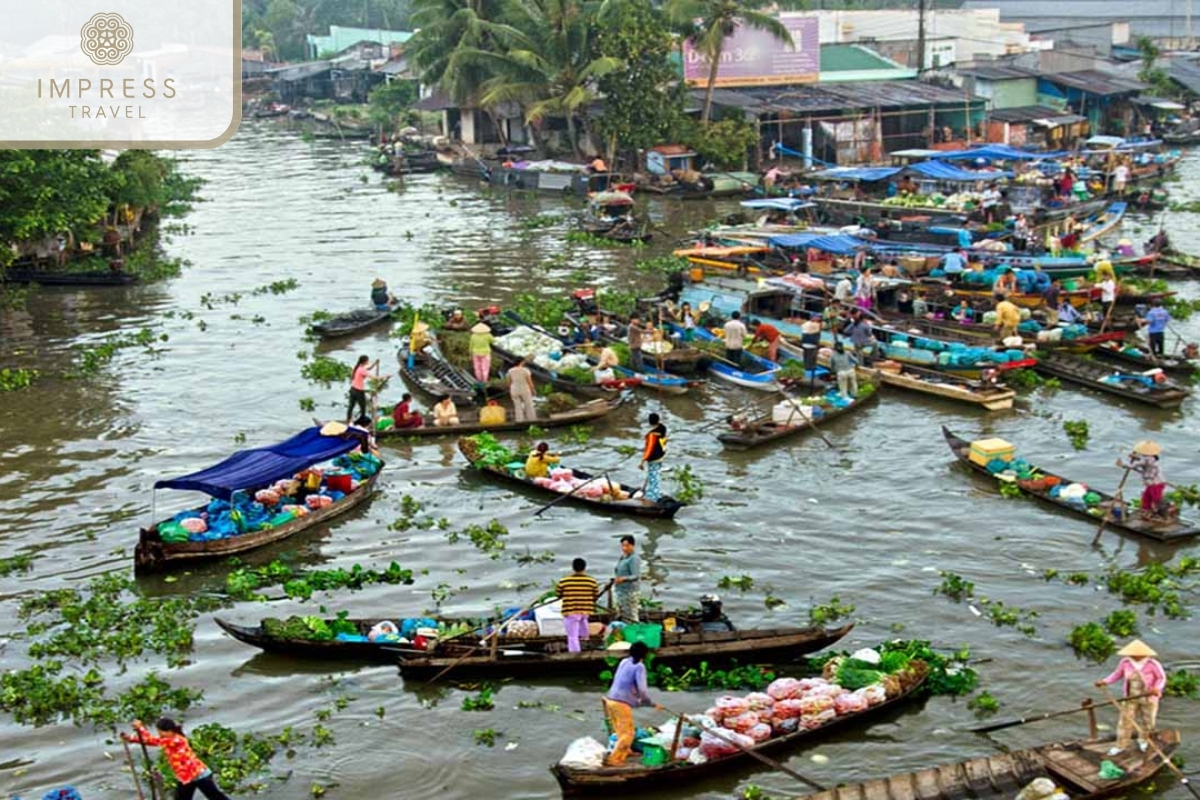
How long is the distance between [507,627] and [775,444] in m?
8.43

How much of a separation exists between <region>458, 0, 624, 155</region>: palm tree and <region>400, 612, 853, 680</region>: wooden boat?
35710mm

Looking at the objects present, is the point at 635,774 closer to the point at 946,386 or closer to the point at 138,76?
the point at 138,76

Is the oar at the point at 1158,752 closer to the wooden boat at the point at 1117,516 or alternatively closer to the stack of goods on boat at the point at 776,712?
the stack of goods on boat at the point at 776,712

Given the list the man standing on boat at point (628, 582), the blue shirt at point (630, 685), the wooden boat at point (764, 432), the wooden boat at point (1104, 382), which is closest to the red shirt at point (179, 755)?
the blue shirt at point (630, 685)

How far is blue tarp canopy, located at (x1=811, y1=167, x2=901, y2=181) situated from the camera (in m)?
Answer: 40.2

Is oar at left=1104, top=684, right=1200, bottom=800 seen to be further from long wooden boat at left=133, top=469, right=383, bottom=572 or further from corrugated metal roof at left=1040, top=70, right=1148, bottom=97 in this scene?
corrugated metal roof at left=1040, top=70, right=1148, bottom=97

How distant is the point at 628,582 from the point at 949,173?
91.8 ft

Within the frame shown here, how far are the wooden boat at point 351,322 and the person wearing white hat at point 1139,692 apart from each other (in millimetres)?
20491

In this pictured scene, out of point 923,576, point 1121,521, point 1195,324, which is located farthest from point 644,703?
point 1195,324

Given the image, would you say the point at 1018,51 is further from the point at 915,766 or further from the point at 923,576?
the point at 915,766

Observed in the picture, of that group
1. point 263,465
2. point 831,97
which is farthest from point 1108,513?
point 831,97

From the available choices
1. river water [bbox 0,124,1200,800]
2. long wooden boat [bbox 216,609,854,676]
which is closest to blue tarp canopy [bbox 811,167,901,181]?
river water [bbox 0,124,1200,800]

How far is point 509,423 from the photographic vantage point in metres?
22.2

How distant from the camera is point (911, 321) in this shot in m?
26.7
